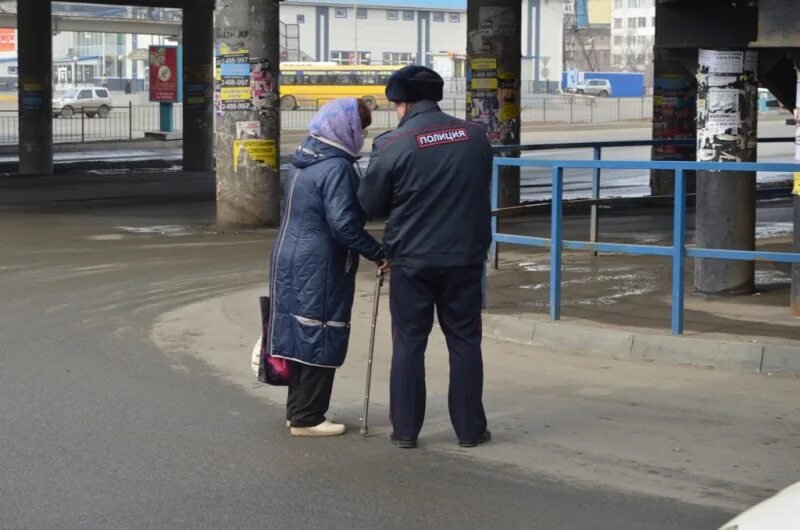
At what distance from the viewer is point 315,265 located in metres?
6.84

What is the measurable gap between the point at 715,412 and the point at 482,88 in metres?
14.8

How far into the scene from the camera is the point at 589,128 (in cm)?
5334

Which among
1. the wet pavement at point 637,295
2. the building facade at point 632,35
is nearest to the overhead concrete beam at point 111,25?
the wet pavement at point 637,295

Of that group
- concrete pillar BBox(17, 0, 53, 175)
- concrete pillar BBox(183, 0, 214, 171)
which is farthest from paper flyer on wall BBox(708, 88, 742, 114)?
concrete pillar BBox(183, 0, 214, 171)

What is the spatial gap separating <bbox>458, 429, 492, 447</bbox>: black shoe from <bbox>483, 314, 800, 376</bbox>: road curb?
2.33 meters

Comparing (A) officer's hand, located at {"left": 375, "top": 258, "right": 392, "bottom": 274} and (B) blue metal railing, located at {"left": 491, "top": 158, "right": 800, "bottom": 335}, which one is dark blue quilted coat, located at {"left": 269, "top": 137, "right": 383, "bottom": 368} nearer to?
(A) officer's hand, located at {"left": 375, "top": 258, "right": 392, "bottom": 274}

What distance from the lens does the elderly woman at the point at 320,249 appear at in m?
6.82

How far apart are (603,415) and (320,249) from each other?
1.91 m

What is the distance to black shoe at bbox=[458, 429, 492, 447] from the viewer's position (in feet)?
22.5

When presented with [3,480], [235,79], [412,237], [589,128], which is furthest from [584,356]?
A: [589,128]

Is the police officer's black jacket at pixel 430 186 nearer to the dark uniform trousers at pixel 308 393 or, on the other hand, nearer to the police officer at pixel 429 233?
the police officer at pixel 429 233

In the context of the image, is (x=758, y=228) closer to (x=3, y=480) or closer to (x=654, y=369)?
(x=654, y=369)

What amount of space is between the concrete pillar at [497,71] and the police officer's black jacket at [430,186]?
47.8 feet

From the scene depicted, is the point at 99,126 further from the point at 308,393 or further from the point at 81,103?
the point at 308,393
